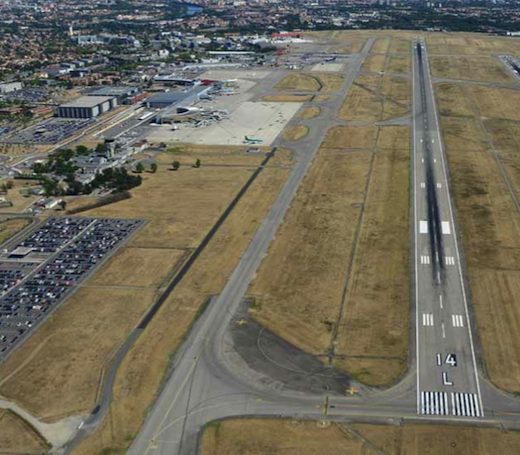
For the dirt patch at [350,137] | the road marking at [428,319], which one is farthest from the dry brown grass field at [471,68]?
the road marking at [428,319]

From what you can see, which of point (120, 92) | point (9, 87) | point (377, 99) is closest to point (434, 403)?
point (377, 99)

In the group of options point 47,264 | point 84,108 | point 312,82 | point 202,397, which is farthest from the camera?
point 312,82

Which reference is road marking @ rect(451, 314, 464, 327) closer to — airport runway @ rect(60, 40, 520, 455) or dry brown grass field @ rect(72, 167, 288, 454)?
airport runway @ rect(60, 40, 520, 455)

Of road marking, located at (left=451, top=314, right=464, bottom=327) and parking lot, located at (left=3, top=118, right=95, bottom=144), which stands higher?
road marking, located at (left=451, top=314, right=464, bottom=327)

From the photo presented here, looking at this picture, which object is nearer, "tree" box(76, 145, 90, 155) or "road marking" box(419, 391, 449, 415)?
"road marking" box(419, 391, 449, 415)

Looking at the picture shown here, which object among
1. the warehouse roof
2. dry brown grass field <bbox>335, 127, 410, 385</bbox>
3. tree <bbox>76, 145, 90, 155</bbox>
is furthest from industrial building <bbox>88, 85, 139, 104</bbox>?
dry brown grass field <bbox>335, 127, 410, 385</bbox>

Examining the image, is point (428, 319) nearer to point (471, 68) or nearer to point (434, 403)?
point (434, 403)

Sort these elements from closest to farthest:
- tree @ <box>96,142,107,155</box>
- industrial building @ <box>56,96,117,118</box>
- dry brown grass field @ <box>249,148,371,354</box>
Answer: dry brown grass field @ <box>249,148,371,354</box> < tree @ <box>96,142,107,155</box> < industrial building @ <box>56,96,117,118</box>
